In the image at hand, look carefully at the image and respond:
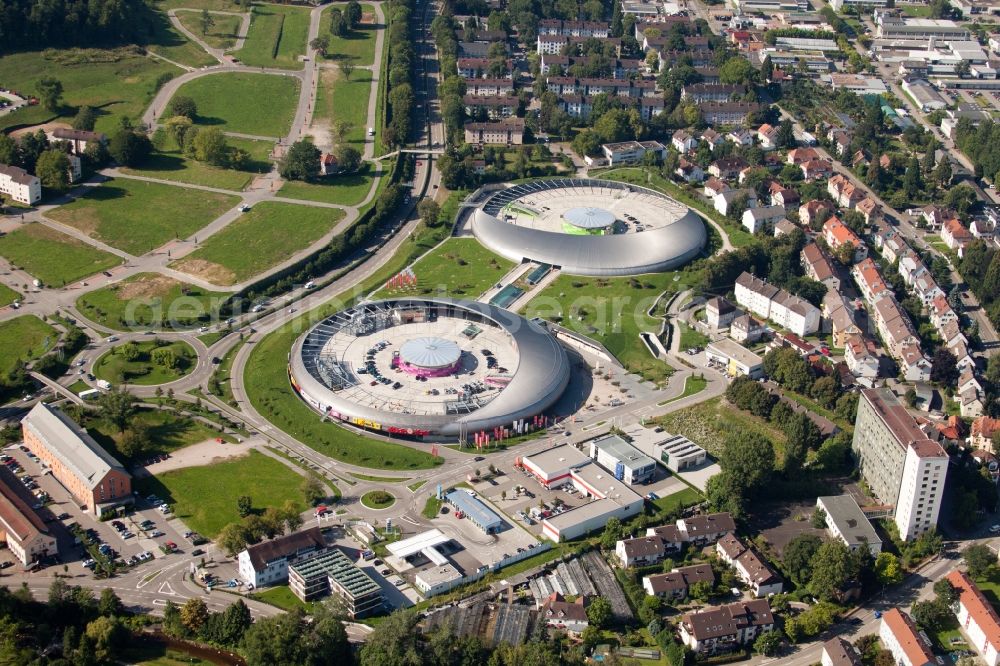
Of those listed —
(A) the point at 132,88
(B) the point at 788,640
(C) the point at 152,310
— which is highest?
(A) the point at 132,88

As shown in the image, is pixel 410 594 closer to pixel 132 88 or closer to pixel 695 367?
pixel 695 367

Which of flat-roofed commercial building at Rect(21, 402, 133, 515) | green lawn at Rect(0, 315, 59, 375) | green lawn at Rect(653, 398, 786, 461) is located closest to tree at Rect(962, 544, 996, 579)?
green lawn at Rect(653, 398, 786, 461)

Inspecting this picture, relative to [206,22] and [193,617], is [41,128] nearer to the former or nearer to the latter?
[206,22]

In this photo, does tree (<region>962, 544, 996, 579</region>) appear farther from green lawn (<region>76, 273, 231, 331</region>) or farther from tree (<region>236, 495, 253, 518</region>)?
green lawn (<region>76, 273, 231, 331</region>)

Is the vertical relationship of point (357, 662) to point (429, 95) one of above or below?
below

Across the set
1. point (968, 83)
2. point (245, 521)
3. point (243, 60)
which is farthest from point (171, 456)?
point (968, 83)

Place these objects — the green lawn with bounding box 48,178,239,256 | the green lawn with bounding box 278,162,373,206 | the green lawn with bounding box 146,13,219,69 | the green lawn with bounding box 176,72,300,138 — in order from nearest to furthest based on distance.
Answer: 1. the green lawn with bounding box 48,178,239,256
2. the green lawn with bounding box 278,162,373,206
3. the green lawn with bounding box 176,72,300,138
4. the green lawn with bounding box 146,13,219,69
